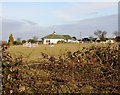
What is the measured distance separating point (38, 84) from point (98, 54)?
125cm

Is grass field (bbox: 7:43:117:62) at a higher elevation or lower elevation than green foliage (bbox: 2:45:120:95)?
higher

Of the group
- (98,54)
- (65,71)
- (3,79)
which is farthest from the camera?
(98,54)

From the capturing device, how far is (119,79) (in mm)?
4270

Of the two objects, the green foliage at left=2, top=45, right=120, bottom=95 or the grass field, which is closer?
the green foliage at left=2, top=45, right=120, bottom=95

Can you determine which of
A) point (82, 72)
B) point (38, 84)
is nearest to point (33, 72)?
point (38, 84)

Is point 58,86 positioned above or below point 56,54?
below

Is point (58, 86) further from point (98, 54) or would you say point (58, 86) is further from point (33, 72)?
point (98, 54)

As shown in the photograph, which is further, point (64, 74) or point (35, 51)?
point (35, 51)

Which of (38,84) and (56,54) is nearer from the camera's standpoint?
(38,84)

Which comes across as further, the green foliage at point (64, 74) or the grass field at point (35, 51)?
the grass field at point (35, 51)

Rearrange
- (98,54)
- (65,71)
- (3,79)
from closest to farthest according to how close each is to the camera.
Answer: (3,79) → (65,71) → (98,54)

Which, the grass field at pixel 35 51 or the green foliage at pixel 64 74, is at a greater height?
the grass field at pixel 35 51

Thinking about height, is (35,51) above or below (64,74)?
above

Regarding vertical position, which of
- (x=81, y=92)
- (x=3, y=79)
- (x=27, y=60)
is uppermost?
(x=27, y=60)
